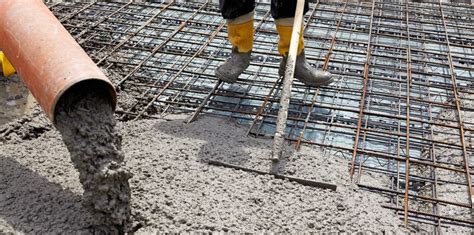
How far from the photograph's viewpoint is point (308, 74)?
379cm

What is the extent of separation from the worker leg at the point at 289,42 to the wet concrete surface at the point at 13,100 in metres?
1.78

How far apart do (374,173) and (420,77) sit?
4.47ft

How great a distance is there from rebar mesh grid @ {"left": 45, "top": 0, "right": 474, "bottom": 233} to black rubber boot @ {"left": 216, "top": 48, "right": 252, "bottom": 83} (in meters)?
0.11

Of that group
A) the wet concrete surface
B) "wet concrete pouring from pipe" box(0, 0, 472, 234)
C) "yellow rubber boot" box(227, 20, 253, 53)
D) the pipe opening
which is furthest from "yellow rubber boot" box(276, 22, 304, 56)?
the wet concrete surface

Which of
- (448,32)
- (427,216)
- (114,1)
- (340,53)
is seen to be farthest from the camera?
(114,1)

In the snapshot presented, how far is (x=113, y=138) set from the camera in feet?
7.82

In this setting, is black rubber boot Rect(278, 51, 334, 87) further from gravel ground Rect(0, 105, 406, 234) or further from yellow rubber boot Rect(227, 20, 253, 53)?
gravel ground Rect(0, 105, 406, 234)

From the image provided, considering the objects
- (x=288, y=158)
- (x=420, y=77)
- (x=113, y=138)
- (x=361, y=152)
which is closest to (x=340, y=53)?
(x=420, y=77)

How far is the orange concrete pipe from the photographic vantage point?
7.68ft

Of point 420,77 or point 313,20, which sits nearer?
point 420,77

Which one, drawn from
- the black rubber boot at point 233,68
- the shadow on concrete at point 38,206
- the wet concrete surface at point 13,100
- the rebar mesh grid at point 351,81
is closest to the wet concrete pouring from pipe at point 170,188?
the shadow on concrete at point 38,206

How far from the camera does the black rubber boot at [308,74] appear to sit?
12.4 ft

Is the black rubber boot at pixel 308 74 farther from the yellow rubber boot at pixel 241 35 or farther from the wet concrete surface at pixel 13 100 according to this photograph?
the wet concrete surface at pixel 13 100

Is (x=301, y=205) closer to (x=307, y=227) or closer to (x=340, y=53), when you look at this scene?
(x=307, y=227)
